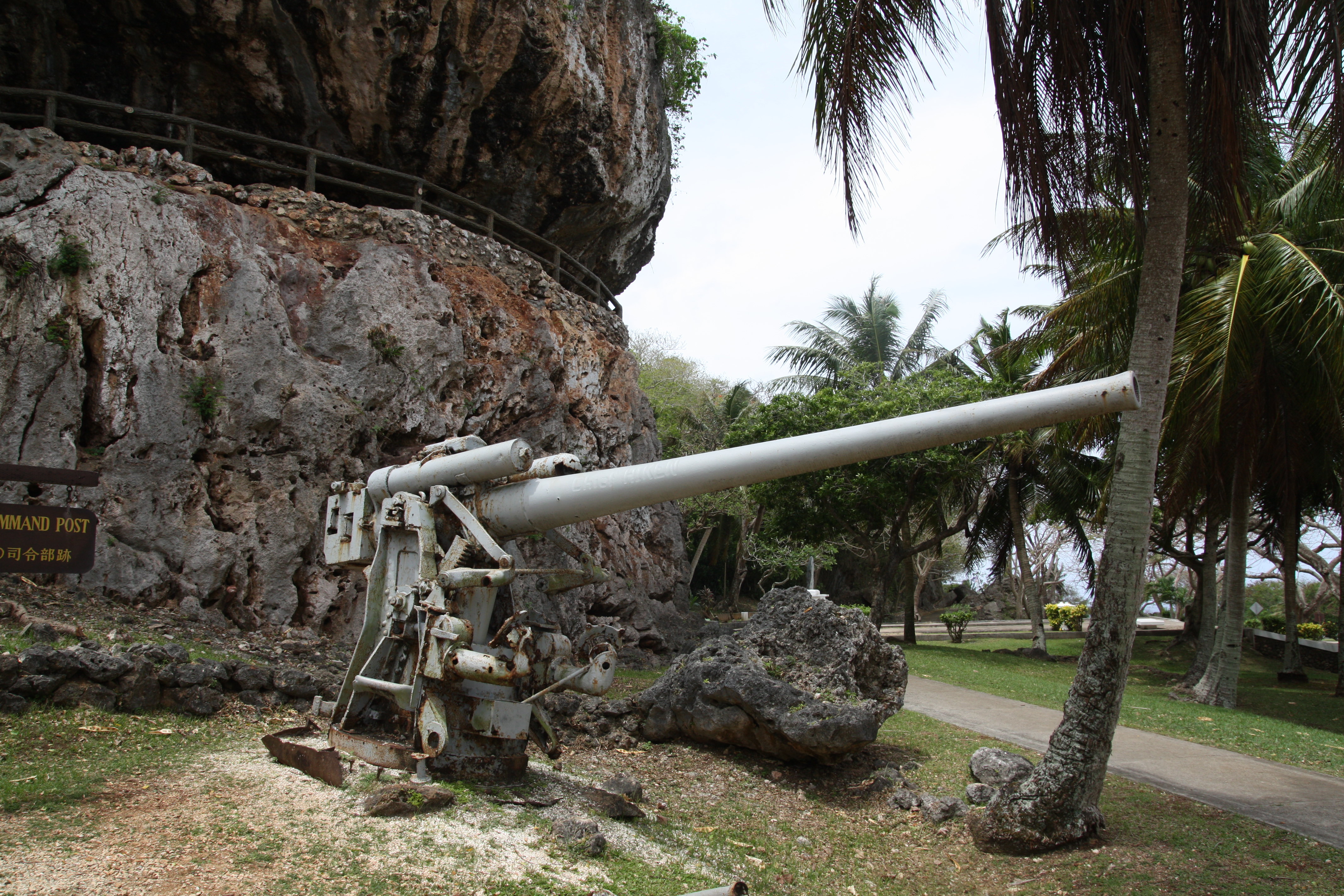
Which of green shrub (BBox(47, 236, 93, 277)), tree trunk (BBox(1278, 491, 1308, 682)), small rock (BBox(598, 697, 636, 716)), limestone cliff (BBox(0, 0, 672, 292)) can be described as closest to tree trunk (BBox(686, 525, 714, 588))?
limestone cliff (BBox(0, 0, 672, 292))

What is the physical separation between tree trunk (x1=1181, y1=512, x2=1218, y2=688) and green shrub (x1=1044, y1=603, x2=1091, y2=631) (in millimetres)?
12548

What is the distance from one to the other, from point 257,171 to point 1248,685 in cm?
2021

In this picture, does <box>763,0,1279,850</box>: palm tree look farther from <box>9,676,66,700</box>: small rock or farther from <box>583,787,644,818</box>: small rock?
<box>9,676,66,700</box>: small rock

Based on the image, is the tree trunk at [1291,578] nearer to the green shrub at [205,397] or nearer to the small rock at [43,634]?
the green shrub at [205,397]

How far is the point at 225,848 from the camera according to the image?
151 inches

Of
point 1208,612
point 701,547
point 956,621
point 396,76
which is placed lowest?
point 956,621

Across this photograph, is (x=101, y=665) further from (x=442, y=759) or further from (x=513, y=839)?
(x=513, y=839)

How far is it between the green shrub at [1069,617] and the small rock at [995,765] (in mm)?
24018

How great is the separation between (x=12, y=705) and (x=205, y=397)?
5.03 meters

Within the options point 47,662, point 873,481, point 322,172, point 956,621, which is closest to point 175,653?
point 47,662

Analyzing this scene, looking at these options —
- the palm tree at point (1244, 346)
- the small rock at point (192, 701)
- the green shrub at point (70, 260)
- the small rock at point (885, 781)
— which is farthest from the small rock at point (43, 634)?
the palm tree at point (1244, 346)

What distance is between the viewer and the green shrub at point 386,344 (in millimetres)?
11039

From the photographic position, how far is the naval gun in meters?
4.70

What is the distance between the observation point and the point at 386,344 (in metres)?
11.1
